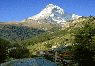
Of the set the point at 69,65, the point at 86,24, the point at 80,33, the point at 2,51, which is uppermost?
the point at 86,24

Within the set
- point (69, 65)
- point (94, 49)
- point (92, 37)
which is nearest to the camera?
point (94, 49)

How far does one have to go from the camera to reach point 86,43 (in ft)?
69.7

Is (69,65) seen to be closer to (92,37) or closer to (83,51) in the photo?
(83,51)

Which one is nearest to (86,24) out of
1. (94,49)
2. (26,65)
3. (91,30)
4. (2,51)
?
(91,30)

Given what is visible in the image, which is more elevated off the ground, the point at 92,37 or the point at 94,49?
the point at 92,37

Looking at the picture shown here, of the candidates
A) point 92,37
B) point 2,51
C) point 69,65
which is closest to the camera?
point 92,37

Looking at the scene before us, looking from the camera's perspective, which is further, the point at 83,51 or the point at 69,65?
the point at 69,65

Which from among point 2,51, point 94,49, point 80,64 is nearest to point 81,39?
point 94,49

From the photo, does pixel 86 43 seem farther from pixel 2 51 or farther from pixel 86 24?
pixel 2 51

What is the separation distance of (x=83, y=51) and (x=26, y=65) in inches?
421

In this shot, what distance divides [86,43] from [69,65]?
18.7 feet

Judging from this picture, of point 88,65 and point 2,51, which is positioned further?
point 2,51

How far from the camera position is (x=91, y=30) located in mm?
21609

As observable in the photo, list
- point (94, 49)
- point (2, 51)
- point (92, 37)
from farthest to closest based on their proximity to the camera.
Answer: point (2, 51), point (92, 37), point (94, 49)
